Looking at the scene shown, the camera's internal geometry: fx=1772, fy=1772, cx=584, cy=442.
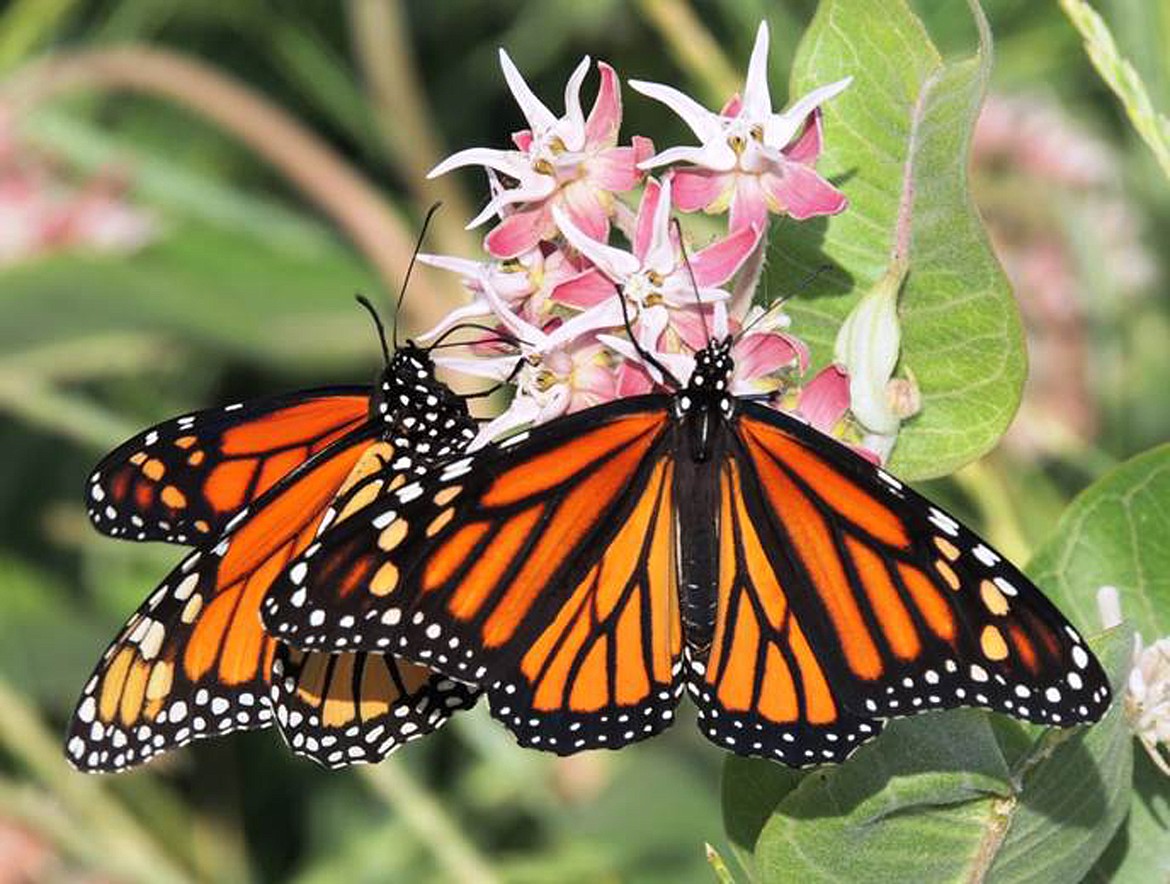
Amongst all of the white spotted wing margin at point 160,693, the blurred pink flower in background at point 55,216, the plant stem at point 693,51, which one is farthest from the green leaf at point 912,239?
the blurred pink flower in background at point 55,216

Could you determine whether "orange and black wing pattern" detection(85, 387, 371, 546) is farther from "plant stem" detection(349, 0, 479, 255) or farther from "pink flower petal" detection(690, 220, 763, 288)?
"plant stem" detection(349, 0, 479, 255)

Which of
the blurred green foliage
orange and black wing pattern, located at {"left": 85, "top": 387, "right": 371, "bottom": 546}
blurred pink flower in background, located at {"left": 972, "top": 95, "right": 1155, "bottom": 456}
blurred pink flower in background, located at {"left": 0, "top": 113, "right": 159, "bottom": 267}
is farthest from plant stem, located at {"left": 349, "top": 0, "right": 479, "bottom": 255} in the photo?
orange and black wing pattern, located at {"left": 85, "top": 387, "right": 371, "bottom": 546}

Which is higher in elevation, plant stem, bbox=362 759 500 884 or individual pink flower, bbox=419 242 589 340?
individual pink flower, bbox=419 242 589 340

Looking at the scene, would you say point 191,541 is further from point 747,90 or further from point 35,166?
point 35,166

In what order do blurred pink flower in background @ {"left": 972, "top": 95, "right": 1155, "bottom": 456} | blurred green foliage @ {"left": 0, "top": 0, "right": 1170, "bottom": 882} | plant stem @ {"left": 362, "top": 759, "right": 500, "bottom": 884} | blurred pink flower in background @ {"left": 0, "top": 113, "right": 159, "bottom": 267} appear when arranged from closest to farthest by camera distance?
Answer: plant stem @ {"left": 362, "top": 759, "right": 500, "bottom": 884} < blurred green foliage @ {"left": 0, "top": 0, "right": 1170, "bottom": 882} < blurred pink flower in background @ {"left": 972, "top": 95, "right": 1155, "bottom": 456} < blurred pink flower in background @ {"left": 0, "top": 113, "right": 159, "bottom": 267}

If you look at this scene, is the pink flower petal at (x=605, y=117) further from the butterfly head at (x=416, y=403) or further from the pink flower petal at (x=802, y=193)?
the butterfly head at (x=416, y=403)

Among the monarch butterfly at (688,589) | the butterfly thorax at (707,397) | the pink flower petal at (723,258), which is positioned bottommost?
the monarch butterfly at (688,589)

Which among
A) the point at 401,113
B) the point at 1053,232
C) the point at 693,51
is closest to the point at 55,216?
the point at 401,113
